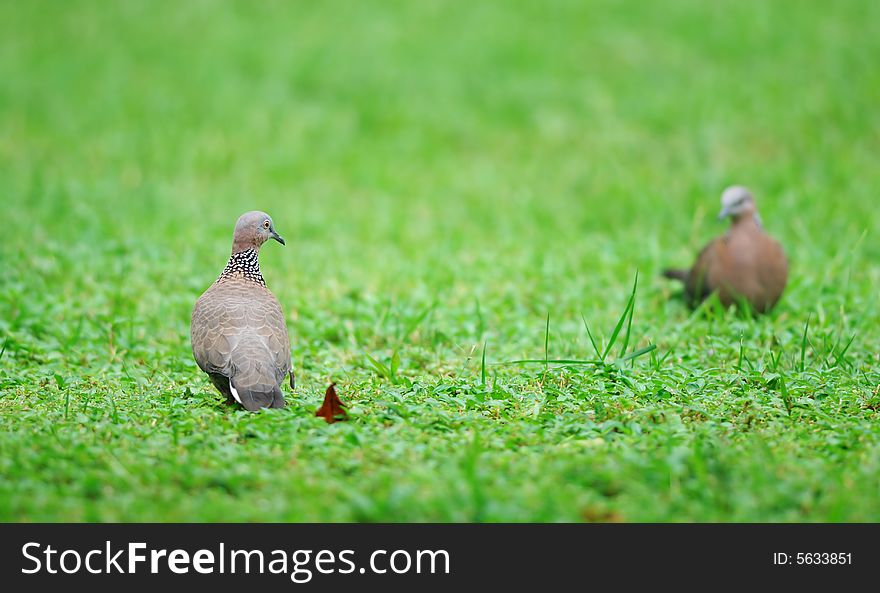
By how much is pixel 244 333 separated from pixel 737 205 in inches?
140

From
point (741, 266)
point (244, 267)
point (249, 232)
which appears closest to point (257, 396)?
point (244, 267)

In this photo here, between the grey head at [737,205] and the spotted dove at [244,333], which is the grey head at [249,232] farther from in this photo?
the grey head at [737,205]

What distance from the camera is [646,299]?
647cm

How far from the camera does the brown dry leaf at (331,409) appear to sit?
3906mm

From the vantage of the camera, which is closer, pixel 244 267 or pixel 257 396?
pixel 257 396

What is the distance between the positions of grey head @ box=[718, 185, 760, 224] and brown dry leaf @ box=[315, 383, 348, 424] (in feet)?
10.8

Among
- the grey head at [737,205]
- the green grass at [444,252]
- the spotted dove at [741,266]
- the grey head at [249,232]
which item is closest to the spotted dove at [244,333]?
the grey head at [249,232]

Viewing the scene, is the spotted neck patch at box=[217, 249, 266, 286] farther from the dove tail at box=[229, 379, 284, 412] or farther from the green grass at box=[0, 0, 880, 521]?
the dove tail at box=[229, 379, 284, 412]

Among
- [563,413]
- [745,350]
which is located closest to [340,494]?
[563,413]

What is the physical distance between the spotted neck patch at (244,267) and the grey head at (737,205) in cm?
312

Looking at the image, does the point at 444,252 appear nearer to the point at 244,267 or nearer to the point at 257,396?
the point at 244,267

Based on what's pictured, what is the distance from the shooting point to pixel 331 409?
12.9 ft

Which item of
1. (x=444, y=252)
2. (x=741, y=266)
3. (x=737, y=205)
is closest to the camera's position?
(x=741, y=266)

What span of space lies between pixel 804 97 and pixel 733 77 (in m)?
0.95
